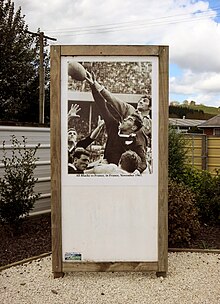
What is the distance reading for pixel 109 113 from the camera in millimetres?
4305

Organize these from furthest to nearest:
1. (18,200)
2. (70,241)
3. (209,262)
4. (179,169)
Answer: (179,169) < (18,200) < (209,262) < (70,241)

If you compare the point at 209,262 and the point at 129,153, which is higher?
the point at 129,153

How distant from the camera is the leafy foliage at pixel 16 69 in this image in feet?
59.8

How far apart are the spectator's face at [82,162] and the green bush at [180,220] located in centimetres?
192

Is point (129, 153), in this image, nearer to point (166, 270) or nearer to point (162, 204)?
point (162, 204)

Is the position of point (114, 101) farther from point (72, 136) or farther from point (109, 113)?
point (72, 136)

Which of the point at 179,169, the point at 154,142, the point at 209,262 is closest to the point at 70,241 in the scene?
the point at 154,142

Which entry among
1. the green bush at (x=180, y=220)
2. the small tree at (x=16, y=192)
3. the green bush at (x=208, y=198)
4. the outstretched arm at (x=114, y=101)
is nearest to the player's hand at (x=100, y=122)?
the outstretched arm at (x=114, y=101)

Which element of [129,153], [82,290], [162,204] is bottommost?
[82,290]

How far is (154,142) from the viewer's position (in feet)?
14.3

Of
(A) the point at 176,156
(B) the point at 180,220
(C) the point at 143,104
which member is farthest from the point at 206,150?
(C) the point at 143,104

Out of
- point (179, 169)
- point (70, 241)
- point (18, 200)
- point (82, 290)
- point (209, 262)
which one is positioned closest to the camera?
point (82, 290)

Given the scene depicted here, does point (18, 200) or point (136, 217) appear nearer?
point (136, 217)

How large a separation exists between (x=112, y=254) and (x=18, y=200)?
2348 mm
